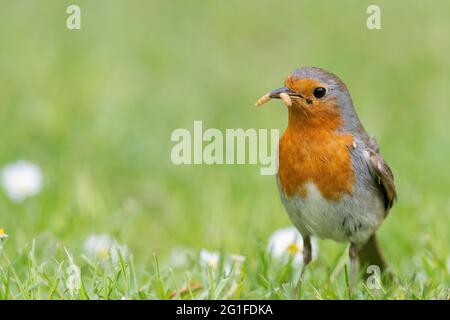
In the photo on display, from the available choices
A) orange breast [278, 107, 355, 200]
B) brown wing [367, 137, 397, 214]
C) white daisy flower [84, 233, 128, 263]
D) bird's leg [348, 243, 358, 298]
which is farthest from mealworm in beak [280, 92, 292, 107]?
white daisy flower [84, 233, 128, 263]

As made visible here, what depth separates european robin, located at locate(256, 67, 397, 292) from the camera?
4.67 meters

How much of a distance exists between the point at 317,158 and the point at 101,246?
1.47 metres

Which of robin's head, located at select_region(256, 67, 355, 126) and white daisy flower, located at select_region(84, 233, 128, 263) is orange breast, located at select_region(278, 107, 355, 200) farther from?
white daisy flower, located at select_region(84, 233, 128, 263)

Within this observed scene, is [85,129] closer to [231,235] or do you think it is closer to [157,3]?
[231,235]

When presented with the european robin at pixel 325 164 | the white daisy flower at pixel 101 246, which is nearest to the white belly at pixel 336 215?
the european robin at pixel 325 164

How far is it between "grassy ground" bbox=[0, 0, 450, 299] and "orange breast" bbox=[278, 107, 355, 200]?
486mm

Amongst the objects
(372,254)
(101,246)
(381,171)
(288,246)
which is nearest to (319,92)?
(381,171)

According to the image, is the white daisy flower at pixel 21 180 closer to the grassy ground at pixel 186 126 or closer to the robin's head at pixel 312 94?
the grassy ground at pixel 186 126

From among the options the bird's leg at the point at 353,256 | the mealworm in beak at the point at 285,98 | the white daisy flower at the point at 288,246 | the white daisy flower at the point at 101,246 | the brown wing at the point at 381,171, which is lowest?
the white daisy flower at the point at 288,246

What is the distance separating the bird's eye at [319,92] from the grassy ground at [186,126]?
892mm

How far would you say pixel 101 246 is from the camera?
17.9 feet

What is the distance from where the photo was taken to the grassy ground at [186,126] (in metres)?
4.94

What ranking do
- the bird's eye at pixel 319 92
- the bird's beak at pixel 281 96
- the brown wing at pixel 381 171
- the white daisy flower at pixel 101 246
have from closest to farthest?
the bird's beak at pixel 281 96
the bird's eye at pixel 319 92
the brown wing at pixel 381 171
the white daisy flower at pixel 101 246

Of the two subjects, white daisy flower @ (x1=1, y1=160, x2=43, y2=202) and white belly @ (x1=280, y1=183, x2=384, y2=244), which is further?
white daisy flower @ (x1=1, y1=160, x2=43, y2=202)
